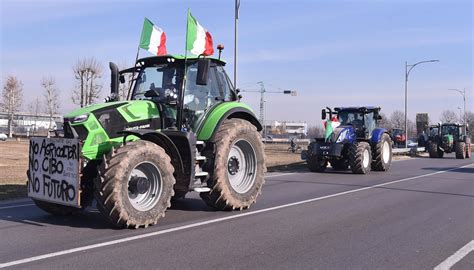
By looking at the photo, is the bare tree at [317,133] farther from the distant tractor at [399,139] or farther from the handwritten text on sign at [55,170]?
the handwritten text on sign at [55,170]

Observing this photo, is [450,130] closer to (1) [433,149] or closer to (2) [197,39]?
(1) [433,149]

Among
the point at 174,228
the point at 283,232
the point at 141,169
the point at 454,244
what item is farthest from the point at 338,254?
the point at 141,169

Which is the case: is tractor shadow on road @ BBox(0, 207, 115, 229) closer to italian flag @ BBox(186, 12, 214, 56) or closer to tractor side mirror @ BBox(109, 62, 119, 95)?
tractor side mirror @ BBox(109, 62, 119, 95)

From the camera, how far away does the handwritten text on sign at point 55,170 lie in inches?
259

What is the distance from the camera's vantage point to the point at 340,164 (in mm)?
19250

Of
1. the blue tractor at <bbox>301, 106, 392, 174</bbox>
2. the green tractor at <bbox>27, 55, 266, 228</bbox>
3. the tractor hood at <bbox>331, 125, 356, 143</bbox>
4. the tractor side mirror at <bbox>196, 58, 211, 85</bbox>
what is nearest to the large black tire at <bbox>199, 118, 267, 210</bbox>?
the green tractor at <bbox>27, 55, 266, 228</bbox>

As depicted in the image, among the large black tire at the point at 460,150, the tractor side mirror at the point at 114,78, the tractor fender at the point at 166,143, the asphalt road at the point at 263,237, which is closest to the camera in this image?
the asphalt road at the point at 263,237

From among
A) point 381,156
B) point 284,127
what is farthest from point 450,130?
point 284,127

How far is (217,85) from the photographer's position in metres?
8.93

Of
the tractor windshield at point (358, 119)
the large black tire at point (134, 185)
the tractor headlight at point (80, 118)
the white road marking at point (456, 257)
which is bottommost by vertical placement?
the white road marking at point (456, 257)

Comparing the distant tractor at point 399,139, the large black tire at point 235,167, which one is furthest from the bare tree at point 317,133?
the large black tire at point 235,167

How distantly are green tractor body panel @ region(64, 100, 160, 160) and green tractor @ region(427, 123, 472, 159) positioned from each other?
27.7m

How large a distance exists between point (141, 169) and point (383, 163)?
14.1 m

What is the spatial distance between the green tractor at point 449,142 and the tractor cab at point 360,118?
13.1 m
